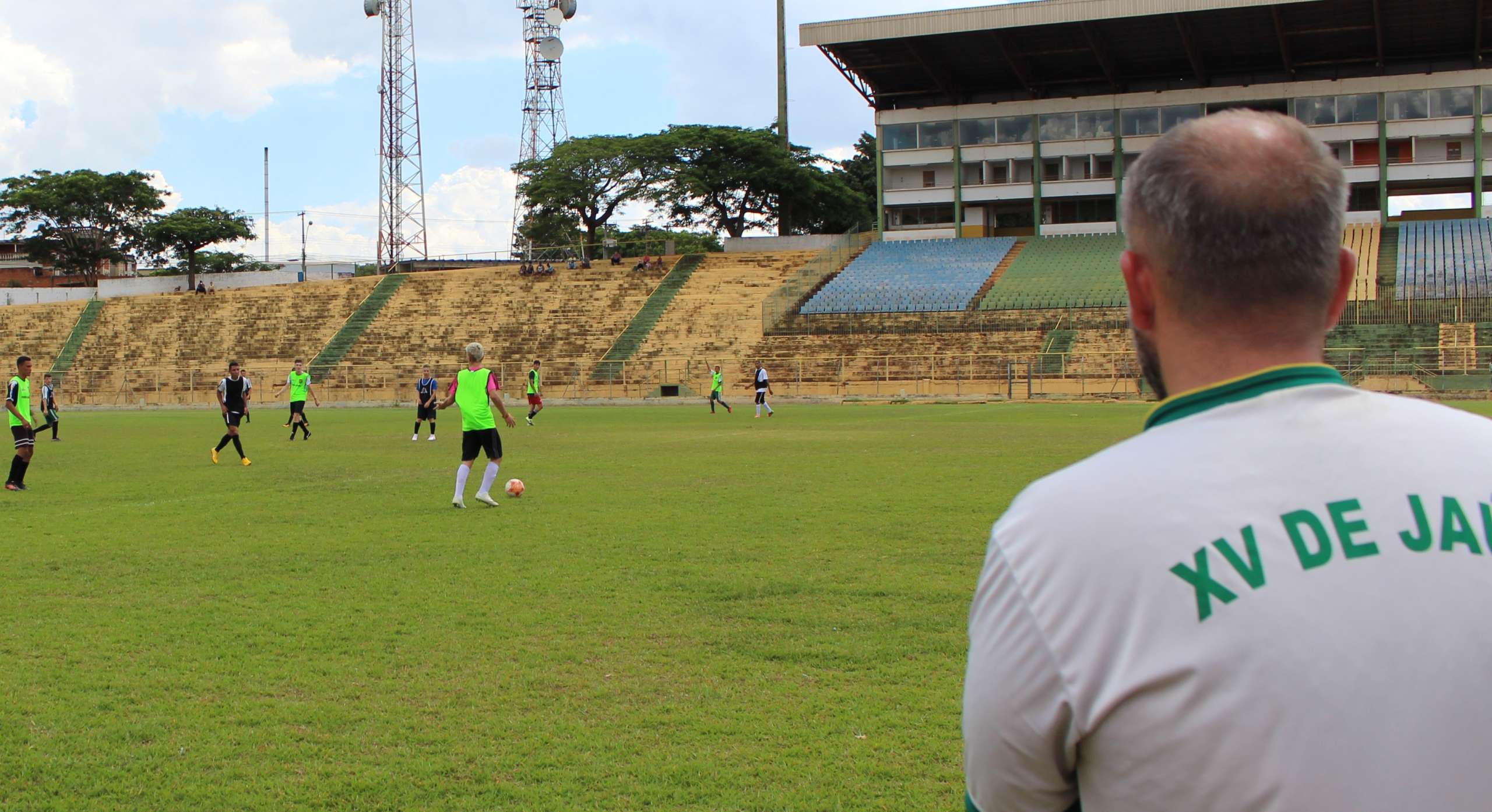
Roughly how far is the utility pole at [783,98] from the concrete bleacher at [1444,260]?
33.1 m

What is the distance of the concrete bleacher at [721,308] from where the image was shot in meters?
52.1

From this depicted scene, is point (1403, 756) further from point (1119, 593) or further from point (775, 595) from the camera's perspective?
point (775, 595)

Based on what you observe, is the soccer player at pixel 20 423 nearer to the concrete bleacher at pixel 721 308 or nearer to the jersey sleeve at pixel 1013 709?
the jersey sleeve at pixel 1013 709

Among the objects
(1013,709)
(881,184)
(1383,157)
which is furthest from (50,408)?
(1383,157)

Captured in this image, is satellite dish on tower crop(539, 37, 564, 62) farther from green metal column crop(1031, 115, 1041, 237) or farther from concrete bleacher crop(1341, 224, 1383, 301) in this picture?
concrete bleacher crop(1341, 224, 1383, 301)

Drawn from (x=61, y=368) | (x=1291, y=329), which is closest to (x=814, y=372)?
(x=61, y=368)

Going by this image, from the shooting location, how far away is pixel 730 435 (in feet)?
89.0

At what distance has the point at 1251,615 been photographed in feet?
5.52

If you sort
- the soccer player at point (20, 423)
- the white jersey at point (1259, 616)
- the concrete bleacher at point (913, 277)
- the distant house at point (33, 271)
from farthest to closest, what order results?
the distant house at point (33, 271)
the concrete bleacher at point (913, 277)
the soccer player at point (20, 423)
the white jersey at point (1259, 616)

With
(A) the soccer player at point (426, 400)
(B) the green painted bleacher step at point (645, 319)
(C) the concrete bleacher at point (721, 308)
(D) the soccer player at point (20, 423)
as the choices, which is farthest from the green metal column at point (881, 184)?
(D) the soccer player at point (20, 423)

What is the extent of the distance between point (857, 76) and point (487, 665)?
59036mm

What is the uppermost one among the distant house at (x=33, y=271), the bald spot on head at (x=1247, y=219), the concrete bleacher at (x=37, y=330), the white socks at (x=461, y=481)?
the distant house at (x=33, y=271)

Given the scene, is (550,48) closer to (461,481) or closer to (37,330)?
(37,330)

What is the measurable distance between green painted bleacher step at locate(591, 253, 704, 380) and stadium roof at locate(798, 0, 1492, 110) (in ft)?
40.9
